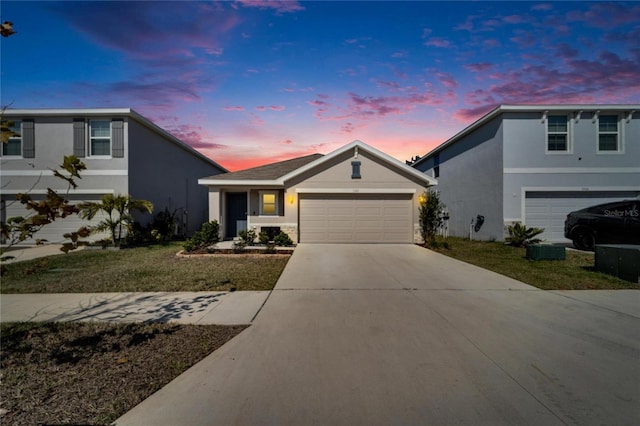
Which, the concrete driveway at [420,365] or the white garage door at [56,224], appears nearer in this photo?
the concrete driveway at [420,365]

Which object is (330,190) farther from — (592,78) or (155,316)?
(592,78)

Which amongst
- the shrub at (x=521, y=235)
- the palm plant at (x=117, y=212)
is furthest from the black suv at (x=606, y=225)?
the palm plant at (x=117, y=212)

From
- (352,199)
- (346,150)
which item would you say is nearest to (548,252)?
(352,199)

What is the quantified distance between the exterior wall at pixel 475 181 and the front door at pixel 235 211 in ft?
41.8

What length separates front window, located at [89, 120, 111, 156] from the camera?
46.6 feet

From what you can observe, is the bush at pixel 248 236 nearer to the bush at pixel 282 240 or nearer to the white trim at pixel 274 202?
the bush at pixel 282 240

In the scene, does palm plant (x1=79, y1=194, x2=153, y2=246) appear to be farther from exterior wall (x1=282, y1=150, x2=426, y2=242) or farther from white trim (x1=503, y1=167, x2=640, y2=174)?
white trim (x1=503, y1=167, x2=640, y2=174)

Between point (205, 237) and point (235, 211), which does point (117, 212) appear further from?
point (235, 211)

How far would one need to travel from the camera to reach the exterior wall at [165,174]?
583 inches

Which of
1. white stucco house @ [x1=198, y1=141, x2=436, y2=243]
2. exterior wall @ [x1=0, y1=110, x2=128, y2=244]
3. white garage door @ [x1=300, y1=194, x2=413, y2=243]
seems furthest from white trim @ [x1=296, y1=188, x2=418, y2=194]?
exterior wall @ [x1=0, y1=110, x2=128, y2=244]

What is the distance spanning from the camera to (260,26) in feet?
32.0

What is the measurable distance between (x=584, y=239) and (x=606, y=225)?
3.24ft

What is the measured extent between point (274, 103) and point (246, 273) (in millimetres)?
7047

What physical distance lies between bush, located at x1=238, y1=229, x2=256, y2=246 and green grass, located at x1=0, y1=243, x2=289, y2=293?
2.49m
